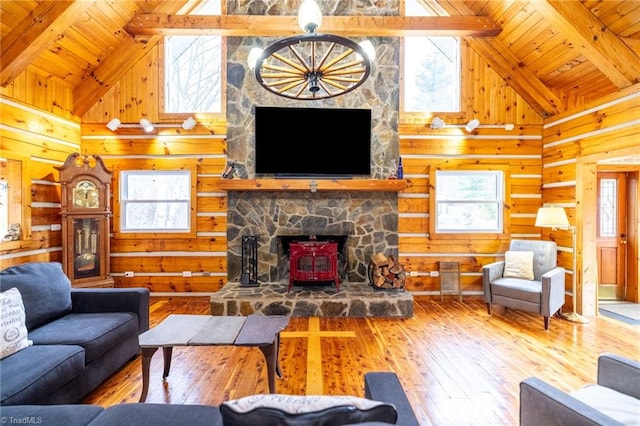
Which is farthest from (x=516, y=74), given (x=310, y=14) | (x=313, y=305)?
(x=313, y=305)

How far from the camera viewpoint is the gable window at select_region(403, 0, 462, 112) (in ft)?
16.7

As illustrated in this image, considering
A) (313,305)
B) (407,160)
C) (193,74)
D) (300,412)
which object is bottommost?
(313,305)

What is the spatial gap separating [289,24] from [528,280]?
15.6ft

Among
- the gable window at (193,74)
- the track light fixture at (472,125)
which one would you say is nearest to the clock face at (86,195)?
the gable window at (193,74)

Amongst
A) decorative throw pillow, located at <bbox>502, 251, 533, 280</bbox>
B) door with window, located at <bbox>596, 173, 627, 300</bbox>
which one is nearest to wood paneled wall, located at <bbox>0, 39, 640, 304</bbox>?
decorative throw pillow, located at <bbox>502, 251, 533, 280</bbox>

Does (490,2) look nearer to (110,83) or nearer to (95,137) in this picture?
(110,83)

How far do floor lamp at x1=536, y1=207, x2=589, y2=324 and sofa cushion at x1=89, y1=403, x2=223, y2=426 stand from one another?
4522 millimetres

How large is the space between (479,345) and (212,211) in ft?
13.4

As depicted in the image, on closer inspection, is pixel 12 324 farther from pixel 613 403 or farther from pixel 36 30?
pixel 613 403

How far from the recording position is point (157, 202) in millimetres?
5043

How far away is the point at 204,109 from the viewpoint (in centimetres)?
508

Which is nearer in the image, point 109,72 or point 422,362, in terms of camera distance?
point 422,362

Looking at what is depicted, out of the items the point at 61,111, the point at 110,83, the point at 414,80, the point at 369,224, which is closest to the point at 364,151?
the point at 369,224

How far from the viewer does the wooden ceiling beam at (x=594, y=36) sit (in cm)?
351
